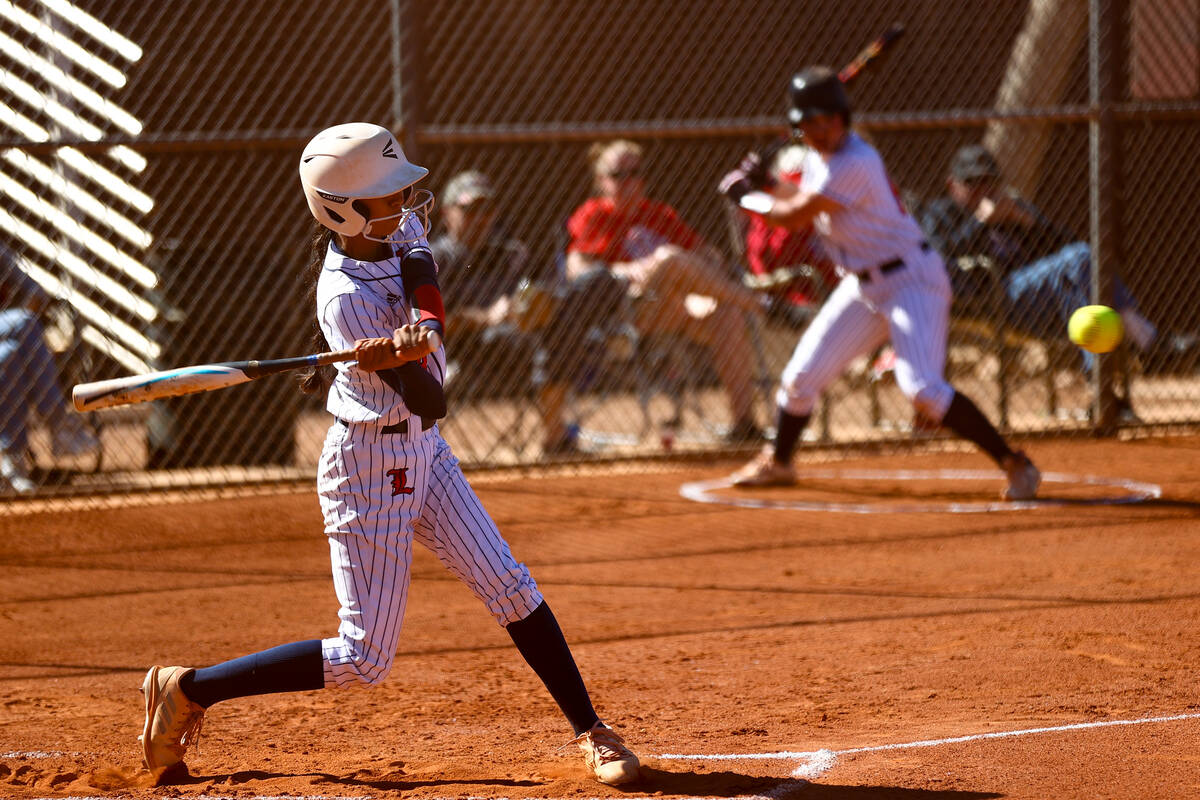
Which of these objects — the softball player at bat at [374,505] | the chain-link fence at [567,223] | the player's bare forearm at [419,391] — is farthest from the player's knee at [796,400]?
the player's bare forearm at [419,391]

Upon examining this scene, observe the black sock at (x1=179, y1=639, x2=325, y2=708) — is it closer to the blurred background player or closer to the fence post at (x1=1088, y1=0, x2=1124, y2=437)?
the blurred background player

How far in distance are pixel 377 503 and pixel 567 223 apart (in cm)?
660

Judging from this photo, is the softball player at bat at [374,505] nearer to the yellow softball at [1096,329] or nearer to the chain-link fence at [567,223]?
the chain-link fence at [567,223]

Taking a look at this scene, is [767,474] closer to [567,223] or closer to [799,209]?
[799,209]

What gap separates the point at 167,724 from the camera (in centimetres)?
356

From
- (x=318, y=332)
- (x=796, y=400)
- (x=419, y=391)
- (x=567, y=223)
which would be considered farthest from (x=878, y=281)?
(x=419, y=391)

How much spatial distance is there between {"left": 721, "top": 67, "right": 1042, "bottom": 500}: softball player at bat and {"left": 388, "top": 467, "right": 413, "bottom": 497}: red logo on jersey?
3892 mm

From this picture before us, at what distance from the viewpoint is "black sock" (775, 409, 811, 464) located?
24.4 ft

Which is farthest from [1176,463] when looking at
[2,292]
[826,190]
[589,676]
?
[2,292]

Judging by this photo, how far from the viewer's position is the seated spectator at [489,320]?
8.58 metres

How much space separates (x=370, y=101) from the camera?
1161 cm

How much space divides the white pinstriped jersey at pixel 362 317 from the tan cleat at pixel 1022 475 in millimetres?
4274

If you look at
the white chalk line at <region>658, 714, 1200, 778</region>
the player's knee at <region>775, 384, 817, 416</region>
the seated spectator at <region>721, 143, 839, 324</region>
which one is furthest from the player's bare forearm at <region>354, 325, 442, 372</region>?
the seated spectator at <region>721, 143, 839, 324</region>

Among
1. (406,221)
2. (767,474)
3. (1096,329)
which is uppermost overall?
(1096,329)
